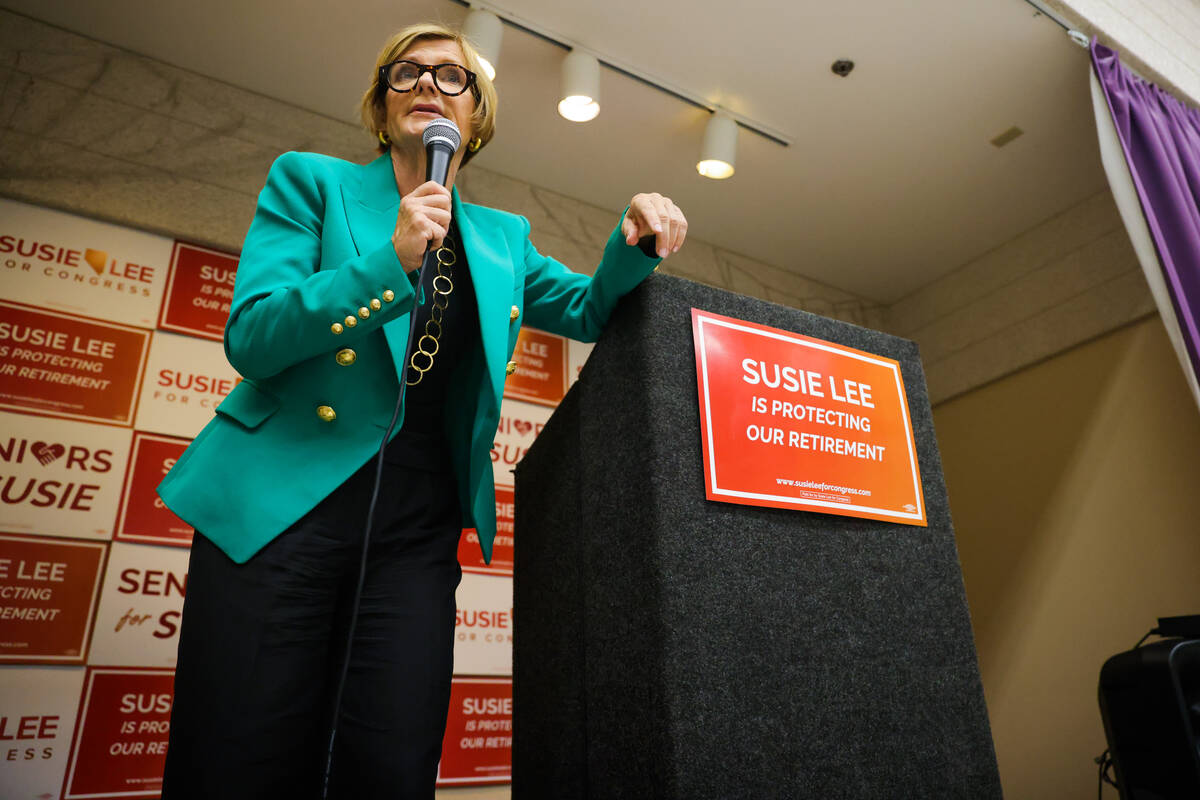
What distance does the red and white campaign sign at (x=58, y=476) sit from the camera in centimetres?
198

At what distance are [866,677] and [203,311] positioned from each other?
224cm

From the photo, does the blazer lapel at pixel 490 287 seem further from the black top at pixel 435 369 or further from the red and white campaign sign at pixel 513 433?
the red and white campaign sign at pixel 513 433

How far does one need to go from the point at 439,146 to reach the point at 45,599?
176cm

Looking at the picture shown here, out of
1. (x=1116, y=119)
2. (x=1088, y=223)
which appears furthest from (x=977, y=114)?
(x=1088, y=223)

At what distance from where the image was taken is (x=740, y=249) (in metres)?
3.70

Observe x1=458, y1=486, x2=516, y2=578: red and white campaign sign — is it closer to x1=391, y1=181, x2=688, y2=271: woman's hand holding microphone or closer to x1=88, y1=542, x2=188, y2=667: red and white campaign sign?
x1=88, y1=542, x2=188, y2=667: red and white campaign sign

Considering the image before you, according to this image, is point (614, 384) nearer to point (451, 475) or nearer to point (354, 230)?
point (451, 475)

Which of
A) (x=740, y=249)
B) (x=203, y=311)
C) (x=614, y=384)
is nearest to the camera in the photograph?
(x=614, y=384)

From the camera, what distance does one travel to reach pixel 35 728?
183cm

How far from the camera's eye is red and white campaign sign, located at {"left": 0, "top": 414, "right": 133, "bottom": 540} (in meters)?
1.98

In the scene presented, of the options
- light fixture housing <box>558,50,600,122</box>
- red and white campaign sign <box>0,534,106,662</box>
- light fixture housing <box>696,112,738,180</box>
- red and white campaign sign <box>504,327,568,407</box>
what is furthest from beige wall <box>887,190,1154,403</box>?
red and white campaign sign <box>0,534,106,662</box>

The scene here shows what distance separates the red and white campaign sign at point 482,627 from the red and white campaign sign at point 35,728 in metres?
0.99

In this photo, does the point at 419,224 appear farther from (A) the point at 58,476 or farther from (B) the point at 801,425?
(A) the point at 58,476

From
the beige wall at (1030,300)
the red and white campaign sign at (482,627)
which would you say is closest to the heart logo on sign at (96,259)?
the red and white campaign sign at (482,627)
